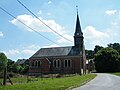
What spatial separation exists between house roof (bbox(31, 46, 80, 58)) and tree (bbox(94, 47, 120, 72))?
1640 centimetres

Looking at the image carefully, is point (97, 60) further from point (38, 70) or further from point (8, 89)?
point (8, 89)

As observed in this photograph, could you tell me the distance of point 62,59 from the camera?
257ft

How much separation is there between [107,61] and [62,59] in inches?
760

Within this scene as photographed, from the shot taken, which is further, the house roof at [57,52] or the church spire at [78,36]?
the church spire at [78,36]

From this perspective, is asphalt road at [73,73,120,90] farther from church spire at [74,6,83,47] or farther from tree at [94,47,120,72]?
tree at [94,47,120,72]

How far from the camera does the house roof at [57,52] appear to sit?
7715 centimetres

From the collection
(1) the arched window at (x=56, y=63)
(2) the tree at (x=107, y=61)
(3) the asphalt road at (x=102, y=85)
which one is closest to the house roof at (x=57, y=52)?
(1) the arched window at (x=56, y=63)

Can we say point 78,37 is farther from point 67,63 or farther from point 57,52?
point 67,63

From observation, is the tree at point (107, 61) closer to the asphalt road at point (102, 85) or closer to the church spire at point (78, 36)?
the church spire at point (78, 36)

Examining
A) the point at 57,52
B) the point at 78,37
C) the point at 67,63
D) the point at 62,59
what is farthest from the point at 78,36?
the point at 67,63

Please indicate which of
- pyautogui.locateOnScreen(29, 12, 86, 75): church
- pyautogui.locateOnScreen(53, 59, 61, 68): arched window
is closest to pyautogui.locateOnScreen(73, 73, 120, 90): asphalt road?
pyautogui.locateOnScreen(29, 12, 86, 75): church

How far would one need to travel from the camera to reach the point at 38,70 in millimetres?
80312

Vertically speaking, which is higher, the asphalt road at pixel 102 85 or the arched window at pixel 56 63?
the arched window at pixel 56 63

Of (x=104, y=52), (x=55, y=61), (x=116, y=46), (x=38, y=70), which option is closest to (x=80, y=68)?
(x=55, y=61)
